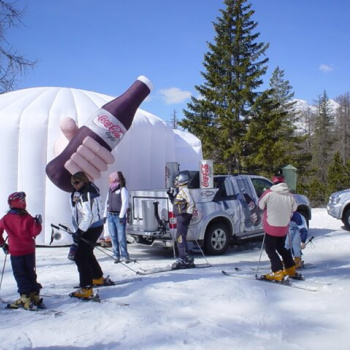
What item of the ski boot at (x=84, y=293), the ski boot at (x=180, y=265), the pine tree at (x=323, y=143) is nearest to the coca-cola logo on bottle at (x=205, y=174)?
the ski boot at (x=180, y=265)

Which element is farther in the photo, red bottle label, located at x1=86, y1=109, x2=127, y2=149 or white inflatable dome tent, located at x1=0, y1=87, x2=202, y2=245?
white inflatable dome tent, located at x1=0, y1=87, x2=202, y2=245

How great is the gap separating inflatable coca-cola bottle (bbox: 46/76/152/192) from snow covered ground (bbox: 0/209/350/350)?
3.03 metres

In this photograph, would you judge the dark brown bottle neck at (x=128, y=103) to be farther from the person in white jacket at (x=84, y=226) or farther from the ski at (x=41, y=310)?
the ski at (x=41, y=310)

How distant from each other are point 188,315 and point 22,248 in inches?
90.5

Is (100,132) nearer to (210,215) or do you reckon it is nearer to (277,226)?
(210,215)

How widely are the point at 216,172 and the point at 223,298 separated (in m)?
24.7

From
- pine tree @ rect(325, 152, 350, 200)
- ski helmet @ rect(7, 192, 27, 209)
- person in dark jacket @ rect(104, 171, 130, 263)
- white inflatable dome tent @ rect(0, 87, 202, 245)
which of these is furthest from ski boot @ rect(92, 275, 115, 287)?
pine tree @ rect(325, 152, 350, 200)

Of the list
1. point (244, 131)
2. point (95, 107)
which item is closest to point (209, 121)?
point (244, 131)

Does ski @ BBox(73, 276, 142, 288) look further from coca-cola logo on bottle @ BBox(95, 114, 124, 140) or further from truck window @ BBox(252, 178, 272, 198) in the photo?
truck window @ BBox(252, 178, 272, 198)

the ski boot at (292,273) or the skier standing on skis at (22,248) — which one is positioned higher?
the skier standing on skis at (22,248)

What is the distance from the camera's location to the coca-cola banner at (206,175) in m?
10.3

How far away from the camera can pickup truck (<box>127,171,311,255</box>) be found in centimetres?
913

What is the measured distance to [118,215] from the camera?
29.5 ft

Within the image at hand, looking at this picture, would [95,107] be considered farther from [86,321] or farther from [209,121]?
[209,121]
